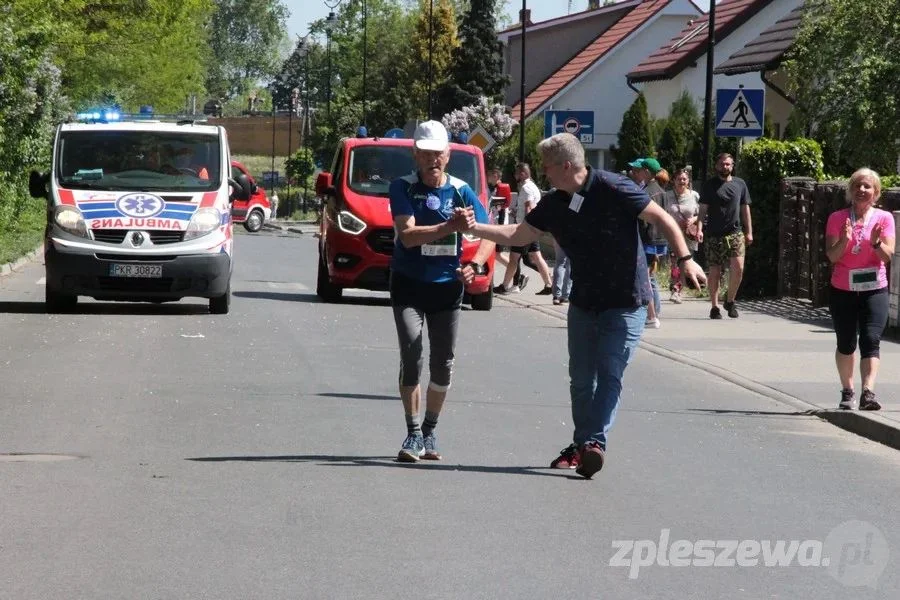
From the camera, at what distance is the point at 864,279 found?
12266 mm

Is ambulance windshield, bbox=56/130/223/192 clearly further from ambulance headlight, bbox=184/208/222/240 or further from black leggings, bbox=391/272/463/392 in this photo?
black leggings, bbox=391/272/463/392

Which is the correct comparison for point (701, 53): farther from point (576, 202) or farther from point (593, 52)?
point (576, 202)

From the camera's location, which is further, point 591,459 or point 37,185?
point 37,185

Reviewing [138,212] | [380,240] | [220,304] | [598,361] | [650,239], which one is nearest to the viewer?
[598,361]

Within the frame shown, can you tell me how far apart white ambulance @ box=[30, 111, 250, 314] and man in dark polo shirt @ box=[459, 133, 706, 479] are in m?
10.1

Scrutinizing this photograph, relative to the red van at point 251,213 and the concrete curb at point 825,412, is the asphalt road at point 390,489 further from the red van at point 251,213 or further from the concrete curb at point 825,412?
the red van at point 251,213

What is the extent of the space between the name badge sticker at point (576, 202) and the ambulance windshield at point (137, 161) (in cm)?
1108

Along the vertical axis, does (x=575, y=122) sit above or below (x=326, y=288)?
above

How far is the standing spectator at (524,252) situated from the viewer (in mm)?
24859

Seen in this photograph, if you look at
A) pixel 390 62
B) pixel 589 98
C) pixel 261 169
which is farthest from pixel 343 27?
pixel 589 98

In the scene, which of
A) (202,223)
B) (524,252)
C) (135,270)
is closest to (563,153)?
(135,270)

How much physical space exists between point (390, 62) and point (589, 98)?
179ft

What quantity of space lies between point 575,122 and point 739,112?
26.1 ft

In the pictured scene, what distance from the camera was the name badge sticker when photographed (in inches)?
365
